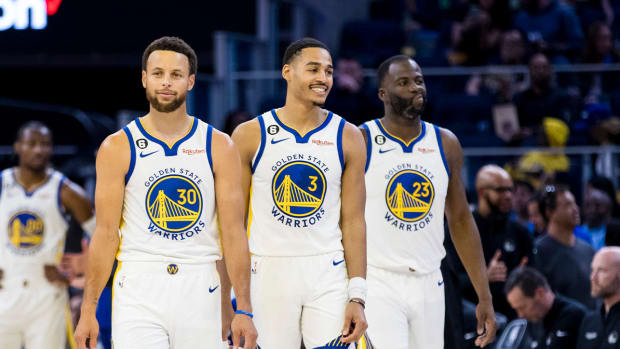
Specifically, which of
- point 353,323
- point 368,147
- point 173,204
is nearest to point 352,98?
point 368,147

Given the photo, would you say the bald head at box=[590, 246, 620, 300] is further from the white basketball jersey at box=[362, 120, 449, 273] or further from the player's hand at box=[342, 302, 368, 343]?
the player's hand at box=[342, 302, 368, 343]

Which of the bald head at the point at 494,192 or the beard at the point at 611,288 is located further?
the bald head at the point at 494,192

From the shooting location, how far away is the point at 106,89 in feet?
47.0

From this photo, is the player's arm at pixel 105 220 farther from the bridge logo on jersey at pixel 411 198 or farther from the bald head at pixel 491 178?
the bald head at pixel 491 178

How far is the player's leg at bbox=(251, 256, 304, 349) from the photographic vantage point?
499 centimetres

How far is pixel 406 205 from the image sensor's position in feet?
18.7

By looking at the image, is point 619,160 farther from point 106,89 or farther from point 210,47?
point 106,89

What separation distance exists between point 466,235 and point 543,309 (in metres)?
1.93

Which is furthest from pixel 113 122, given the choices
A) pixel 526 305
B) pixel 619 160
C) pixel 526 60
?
pixel 526 305

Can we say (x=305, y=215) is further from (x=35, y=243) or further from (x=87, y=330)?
(x=35, y=243)

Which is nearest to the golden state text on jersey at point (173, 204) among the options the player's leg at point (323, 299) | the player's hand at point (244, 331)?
the player's hand at point (244, 331)

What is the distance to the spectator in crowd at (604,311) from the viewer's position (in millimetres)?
6984

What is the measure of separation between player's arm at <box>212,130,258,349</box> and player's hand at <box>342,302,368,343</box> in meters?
0.51

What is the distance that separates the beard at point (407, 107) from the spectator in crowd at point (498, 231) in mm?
2250
